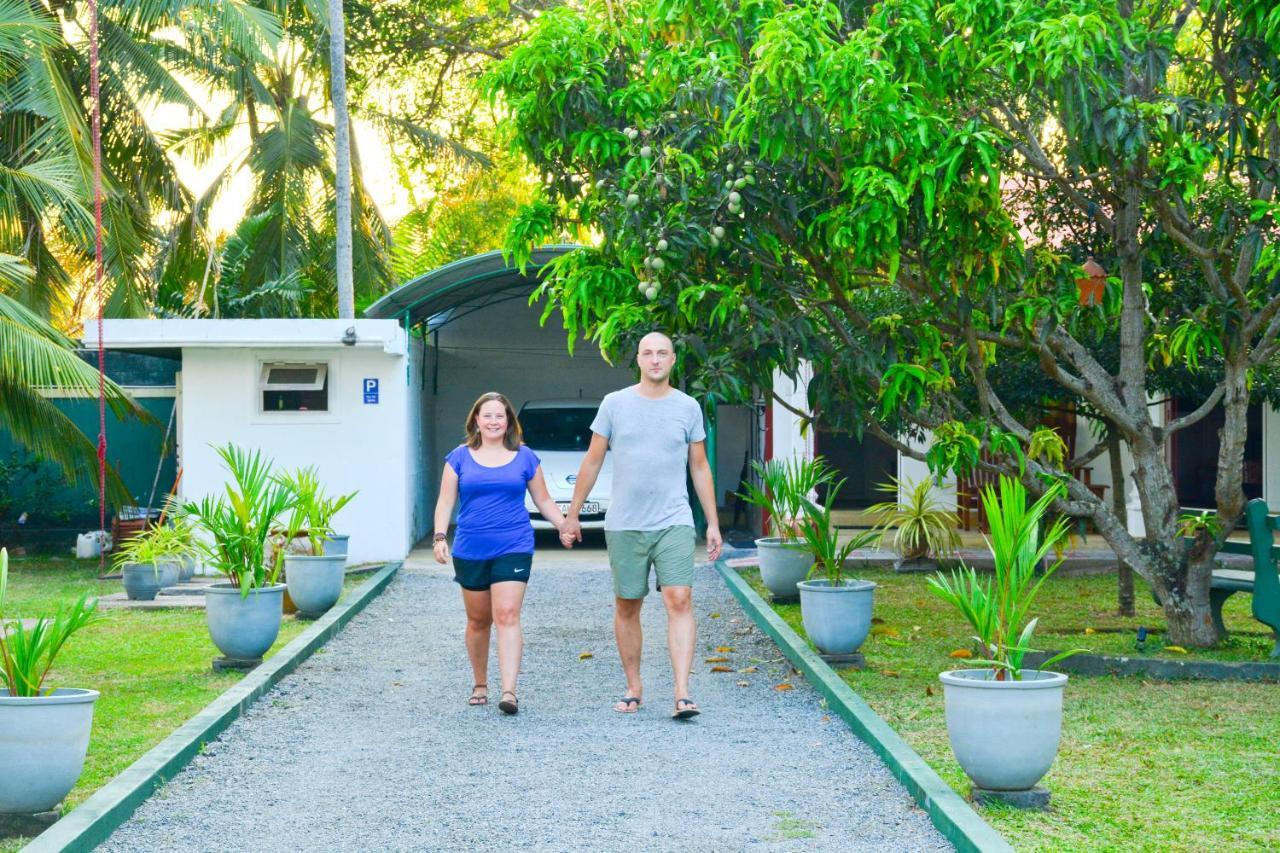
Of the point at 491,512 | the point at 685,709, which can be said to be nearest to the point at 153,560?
the point at 491,512

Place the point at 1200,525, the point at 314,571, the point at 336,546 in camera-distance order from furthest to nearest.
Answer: the point at 336,546, the point at 314,571, the point at 1200,525

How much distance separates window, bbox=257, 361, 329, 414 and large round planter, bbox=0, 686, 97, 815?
1079 centimetres

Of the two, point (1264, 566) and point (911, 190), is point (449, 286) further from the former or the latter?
point (1264, 566)

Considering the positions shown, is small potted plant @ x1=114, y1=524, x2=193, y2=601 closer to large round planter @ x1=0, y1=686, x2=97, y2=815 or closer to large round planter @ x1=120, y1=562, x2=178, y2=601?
large round planter @ x1=120, y1=562, x2=178, y2=601

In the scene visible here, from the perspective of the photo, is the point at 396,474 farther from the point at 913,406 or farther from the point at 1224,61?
the point at 1224,61

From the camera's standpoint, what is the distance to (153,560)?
1238 centimetres

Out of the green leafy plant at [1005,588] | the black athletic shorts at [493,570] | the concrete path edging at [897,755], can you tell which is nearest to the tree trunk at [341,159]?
the concrete path edging at [897,755]

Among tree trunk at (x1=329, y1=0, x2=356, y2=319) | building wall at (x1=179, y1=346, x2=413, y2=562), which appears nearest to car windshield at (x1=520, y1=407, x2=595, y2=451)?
building wall at (x1=179, y1=346, x2=413, y2=562)

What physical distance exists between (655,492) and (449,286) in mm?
9451

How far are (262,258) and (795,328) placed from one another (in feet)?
50.4

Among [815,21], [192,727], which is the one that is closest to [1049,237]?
[815,21]

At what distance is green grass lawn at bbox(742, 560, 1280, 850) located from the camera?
18.1 feet

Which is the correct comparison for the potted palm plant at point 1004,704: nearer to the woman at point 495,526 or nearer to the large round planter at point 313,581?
the woman at point 495,526

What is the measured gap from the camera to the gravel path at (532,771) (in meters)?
5.57
